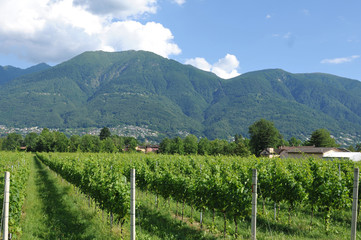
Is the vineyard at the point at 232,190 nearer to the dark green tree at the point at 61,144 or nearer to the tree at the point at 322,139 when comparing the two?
the tree at the point at 322,139

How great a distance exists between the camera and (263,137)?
59656 mm

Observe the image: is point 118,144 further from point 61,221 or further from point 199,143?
point 61,221

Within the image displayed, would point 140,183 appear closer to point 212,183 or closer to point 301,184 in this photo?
point 212,183

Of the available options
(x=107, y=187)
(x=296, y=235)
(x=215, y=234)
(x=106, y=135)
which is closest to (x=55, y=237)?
(x=107, y=187)

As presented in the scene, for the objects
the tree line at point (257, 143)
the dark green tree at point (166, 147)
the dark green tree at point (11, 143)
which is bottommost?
the dark green tree at point (11, 143)

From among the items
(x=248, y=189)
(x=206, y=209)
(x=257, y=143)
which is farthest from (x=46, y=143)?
(x=248, y=189)

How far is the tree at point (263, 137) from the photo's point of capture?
194 feet

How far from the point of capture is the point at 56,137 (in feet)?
286

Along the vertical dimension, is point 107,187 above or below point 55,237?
above

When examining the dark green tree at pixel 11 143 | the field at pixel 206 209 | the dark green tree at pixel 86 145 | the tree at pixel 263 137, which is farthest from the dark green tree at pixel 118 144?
the field at pixel 206 209

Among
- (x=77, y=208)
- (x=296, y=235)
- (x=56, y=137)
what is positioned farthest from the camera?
(x=56, y=137)

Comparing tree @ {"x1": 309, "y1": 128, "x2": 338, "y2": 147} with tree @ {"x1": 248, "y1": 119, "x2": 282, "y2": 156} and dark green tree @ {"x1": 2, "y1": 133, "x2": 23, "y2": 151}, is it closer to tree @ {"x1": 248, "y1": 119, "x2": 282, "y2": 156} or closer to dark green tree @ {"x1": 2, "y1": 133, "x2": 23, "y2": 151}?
tree @ {"x1": 248, "y1": 119, "x2": 282, "y2": 156}

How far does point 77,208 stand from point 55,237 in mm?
3582

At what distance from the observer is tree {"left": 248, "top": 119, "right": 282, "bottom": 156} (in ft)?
194
